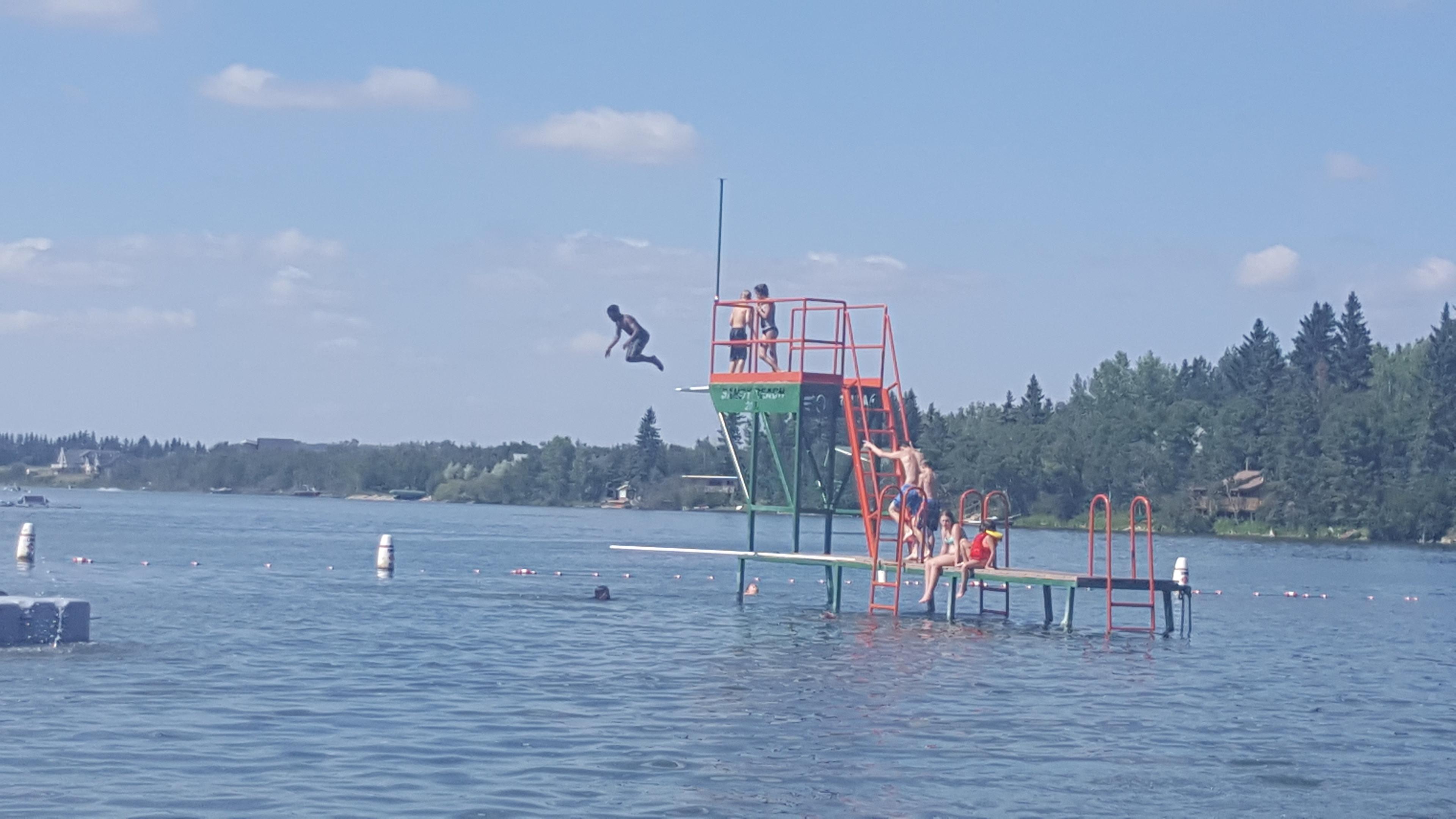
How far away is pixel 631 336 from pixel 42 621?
12736 mm

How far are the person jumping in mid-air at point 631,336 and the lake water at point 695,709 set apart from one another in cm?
491

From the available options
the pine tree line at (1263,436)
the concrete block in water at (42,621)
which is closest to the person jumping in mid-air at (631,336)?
the concrete block in water at (42,621)

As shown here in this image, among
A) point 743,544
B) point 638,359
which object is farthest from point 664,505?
point 638,359

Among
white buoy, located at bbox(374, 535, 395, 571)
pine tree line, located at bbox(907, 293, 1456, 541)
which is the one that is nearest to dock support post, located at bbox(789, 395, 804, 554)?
white buoy, located at bbox(374, 535, 395, 571)

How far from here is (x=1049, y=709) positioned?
20.7m

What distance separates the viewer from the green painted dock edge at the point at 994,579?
29203mm

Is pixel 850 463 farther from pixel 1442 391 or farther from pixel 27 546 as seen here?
pixel 1442 391

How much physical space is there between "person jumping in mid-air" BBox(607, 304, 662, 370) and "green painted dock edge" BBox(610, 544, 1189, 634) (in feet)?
12.5

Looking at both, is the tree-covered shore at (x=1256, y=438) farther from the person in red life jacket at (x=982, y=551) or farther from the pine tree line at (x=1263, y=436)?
the person in red life jacket at (x=982, y=551)

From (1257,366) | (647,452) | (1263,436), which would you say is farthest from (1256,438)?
(647,452)

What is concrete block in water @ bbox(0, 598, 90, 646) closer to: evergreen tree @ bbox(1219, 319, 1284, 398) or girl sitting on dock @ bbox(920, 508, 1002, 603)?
girl sitting on dock @ bbox(920, 508, 1002, 603)

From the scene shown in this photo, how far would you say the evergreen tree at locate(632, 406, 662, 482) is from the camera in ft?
618

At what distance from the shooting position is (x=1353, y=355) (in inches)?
5310

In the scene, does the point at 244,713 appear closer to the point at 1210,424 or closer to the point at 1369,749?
the point at 1369,749
